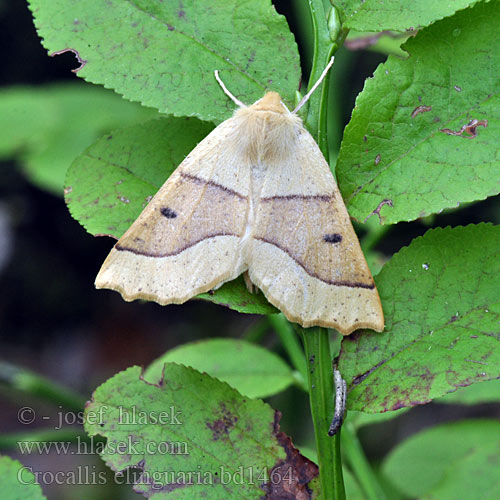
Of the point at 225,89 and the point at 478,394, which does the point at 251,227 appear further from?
the point at 478,394

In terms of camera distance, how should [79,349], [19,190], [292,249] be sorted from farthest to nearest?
[79,349] → [19,190] → [292,249]

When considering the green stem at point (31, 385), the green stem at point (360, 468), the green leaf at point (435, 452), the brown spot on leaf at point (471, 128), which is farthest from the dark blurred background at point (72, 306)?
the brown spot on leaf at point (471, 128)

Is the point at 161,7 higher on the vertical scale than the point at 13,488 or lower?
higher

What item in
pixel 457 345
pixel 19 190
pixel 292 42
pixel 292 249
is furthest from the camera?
pixel 19 190

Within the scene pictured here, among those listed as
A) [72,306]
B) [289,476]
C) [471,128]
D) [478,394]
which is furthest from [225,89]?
[72,306]

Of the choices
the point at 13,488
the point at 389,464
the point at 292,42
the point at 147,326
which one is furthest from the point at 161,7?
the point at 147,326

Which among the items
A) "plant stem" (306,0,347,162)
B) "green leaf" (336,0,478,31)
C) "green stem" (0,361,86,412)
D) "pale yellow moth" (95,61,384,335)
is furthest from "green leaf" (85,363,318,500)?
"green stem" (0,361,86,412)

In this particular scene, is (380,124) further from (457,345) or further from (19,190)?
(19,190)
